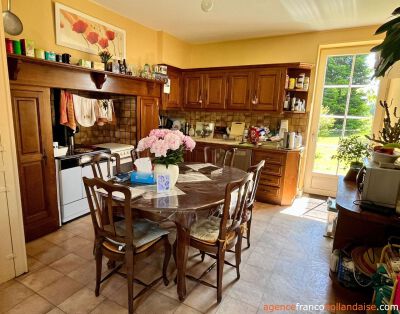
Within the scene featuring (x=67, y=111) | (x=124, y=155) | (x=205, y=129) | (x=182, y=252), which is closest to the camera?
(x=182, y=252)

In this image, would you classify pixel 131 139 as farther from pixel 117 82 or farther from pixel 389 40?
pixel 389 40

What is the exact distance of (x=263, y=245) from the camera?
2559 mm

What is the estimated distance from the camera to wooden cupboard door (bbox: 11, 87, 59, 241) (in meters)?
2.30

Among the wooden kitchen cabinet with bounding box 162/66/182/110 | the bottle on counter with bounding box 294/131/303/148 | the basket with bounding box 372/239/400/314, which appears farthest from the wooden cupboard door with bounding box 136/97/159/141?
the basket with bounding box 372/239/400/314

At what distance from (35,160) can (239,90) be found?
3043mm

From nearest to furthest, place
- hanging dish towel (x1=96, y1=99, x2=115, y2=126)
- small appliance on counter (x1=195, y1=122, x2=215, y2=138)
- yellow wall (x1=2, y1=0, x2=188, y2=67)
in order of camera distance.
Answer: yellow wall (x1=2, y1=0, x2=188, y2=67), hanging dish towel (x1=96, y1=99, x2=115, y2=126), small appliance on counter (x1=195, y1=122, x2=215, y2=138)

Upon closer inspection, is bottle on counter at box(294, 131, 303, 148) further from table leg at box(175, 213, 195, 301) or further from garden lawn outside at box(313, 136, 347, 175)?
table leg at box(175, 213, 195, 301)

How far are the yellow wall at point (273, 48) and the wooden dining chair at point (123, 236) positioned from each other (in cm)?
342

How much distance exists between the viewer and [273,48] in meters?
3.96

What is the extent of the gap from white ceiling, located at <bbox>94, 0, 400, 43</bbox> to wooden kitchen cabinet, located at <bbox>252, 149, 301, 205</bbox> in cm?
182

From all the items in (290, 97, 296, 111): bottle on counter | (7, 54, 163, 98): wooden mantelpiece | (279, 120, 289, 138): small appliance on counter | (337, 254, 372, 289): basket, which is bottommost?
(337, 254, 372, 289): basket

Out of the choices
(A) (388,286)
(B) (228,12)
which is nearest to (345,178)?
(A) (388,286)

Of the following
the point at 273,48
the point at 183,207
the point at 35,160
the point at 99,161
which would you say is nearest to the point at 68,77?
the point at 35,160

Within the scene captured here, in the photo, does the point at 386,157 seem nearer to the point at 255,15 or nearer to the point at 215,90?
the point at 255,15
